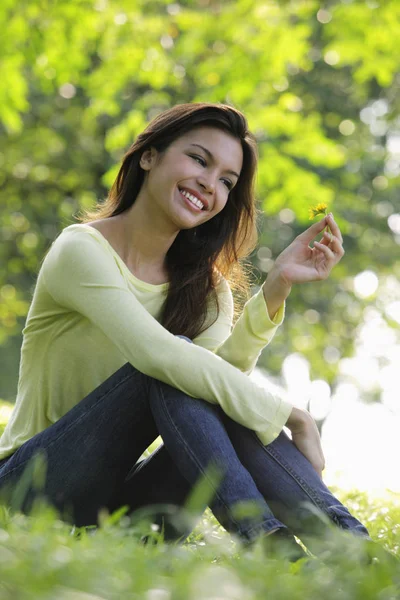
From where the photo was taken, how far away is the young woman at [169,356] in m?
2.53

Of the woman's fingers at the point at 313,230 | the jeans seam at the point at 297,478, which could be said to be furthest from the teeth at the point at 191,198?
the jeans seam at the point at 297,478

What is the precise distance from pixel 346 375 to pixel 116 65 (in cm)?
1447

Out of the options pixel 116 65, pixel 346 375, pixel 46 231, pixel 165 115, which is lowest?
pixel 346 375

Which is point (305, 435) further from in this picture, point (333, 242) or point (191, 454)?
point (333, 242)

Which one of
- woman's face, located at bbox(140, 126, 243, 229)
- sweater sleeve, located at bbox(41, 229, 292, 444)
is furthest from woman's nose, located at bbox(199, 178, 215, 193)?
sweater sleeve, located at bbox(41, 229, 292, 444)

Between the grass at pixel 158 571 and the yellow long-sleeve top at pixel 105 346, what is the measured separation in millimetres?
529

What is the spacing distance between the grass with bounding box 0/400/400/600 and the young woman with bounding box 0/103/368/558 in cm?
28

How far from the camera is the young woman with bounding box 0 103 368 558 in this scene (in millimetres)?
2529

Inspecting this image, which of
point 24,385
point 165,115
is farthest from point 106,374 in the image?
point 165,115

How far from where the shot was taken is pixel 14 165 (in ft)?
41.3

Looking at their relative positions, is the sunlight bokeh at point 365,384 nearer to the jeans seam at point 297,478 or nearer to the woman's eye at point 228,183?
the woman's eye at point 228,183

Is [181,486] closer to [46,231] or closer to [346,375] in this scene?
[46,231]

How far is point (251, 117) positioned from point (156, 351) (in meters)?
5.68

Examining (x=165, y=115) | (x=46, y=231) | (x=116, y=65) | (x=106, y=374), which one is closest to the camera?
(x=106, y=374)
